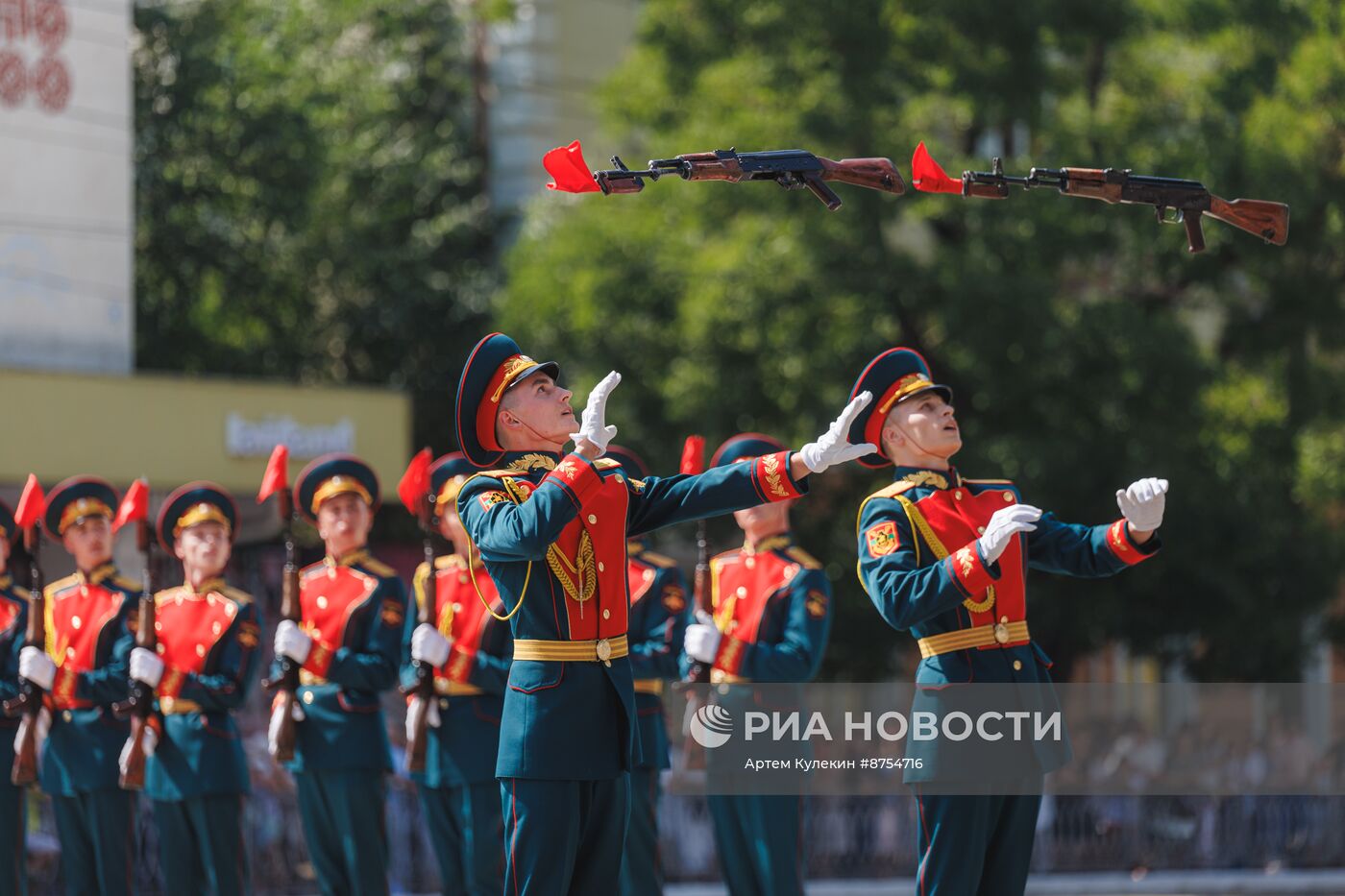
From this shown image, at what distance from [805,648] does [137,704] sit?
2.91 metres

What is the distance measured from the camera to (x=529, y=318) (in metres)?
19.1

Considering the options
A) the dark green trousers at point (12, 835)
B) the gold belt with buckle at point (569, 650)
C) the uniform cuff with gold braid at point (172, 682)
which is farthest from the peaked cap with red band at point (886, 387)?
the dark green trousers at point (12, 835)

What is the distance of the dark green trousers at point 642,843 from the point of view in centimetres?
946

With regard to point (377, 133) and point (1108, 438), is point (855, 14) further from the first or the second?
point (377, 133)

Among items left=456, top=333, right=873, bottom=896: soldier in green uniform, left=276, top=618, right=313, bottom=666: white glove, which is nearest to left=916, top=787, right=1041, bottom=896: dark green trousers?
left=456, top=333, right=873, bottom=896: soldier in green uniform

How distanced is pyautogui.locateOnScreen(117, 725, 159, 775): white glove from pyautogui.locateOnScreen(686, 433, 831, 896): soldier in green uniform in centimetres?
244

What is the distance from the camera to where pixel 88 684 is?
974 centimetres

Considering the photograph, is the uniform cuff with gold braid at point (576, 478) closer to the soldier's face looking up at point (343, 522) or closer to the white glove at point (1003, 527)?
the white glove at point (1003, 527)

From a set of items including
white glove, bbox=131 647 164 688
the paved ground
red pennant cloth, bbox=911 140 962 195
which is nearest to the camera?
red pennant cloth, bbox=911 140 962 195

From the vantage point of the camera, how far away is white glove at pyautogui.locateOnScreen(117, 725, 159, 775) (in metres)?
9.45

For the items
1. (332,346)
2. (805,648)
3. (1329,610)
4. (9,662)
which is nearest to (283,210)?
(332,346)

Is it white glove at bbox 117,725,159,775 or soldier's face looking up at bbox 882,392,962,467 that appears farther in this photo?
white glove at bbox 117,725,159,775

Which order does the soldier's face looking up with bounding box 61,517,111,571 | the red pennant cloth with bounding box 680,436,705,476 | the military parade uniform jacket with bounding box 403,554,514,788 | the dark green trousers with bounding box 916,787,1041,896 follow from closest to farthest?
the dark green trousers with bounding box 916,787,1041,896 < the red pennant cloth with bounding box 680,436,705,476 < the military parade uniform jacket with bounding box 403,554,514,788 < the soldier's face looking up with bounding box 61,517,111,571

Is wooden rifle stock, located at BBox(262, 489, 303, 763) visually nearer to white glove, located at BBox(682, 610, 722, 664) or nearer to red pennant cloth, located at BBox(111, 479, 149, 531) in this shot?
red pennant cloth, located at BBox(111, 479, 149, 531)
